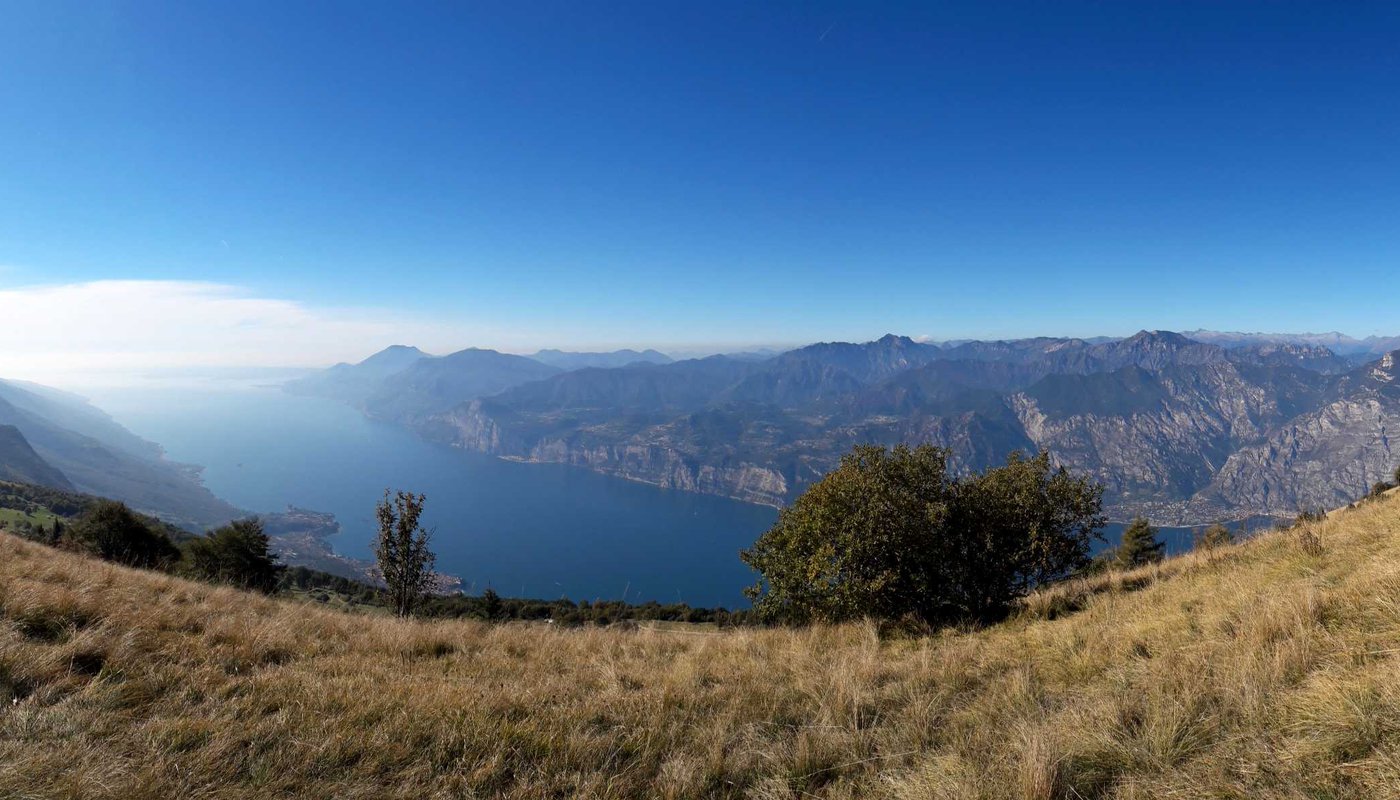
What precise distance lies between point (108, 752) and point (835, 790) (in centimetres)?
539

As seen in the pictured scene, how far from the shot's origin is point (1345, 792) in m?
3.08

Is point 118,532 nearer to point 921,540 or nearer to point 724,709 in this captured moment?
point 724,709

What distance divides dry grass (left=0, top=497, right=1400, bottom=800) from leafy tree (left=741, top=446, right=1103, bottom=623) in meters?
4.19

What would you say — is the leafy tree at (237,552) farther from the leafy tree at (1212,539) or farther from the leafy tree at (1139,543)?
the leafy tree at (1139,543)

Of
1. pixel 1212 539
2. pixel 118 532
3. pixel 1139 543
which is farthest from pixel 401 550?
pixel 1139 543

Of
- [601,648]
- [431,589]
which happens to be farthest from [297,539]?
[601,648]

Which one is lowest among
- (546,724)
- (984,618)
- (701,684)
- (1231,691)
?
(984,618)

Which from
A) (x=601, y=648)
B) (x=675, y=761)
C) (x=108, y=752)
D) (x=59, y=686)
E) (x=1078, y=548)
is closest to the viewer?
(x=108, y=752)

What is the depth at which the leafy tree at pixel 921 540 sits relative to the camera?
12844mm

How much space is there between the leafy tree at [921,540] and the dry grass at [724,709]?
4.19 metres

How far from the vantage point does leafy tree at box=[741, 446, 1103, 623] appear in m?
12.8

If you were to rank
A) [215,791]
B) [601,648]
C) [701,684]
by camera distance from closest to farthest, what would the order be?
[215,791] → [701,684] → [601,648]

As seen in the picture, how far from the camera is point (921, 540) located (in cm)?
1300

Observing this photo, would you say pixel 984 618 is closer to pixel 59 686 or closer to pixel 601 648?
pixel 601 648
